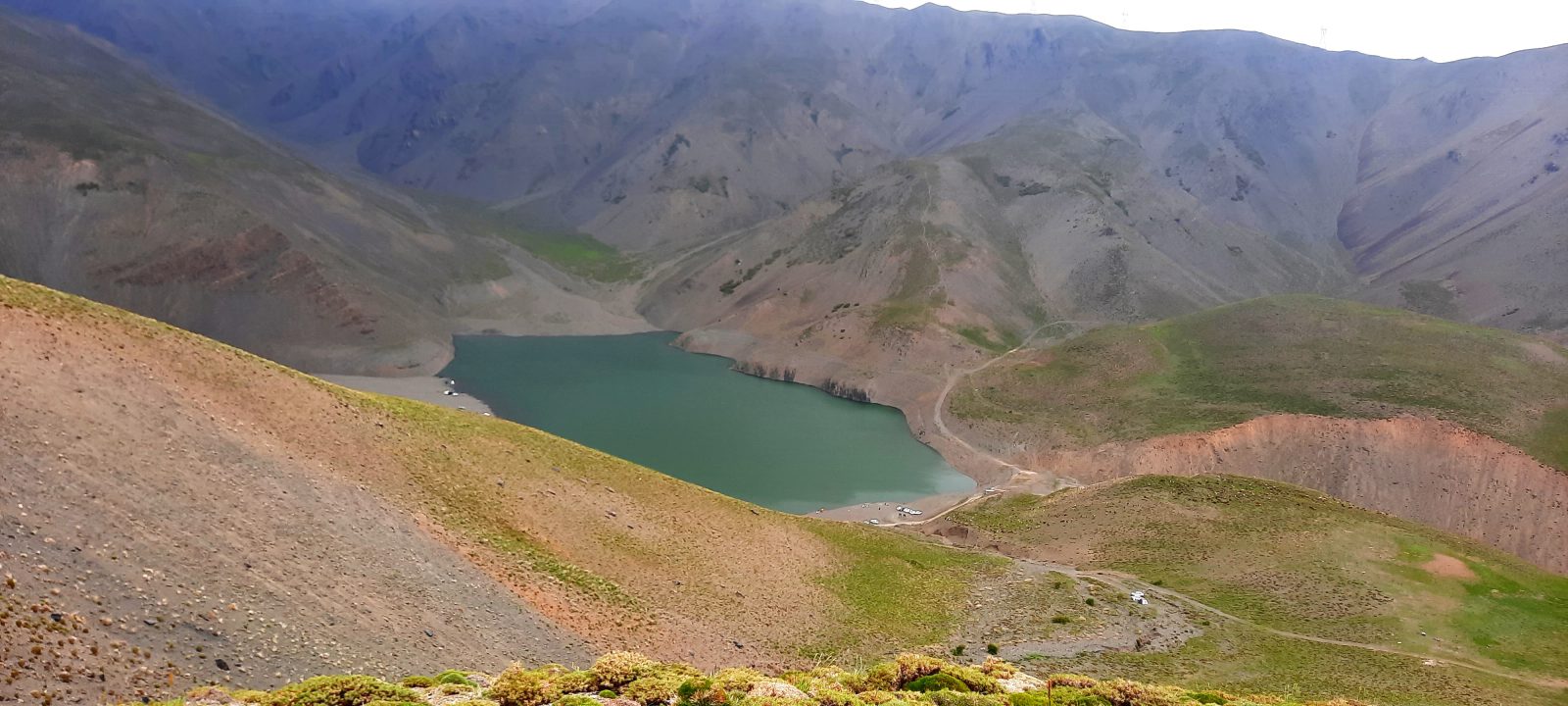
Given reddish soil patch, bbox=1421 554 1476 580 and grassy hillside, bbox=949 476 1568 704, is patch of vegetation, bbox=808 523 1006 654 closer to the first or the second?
grassy hillside, bbox=949 476 1568 704

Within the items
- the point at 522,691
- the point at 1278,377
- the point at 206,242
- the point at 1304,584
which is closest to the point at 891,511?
the point at 1304,584

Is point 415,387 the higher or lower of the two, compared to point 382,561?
lower

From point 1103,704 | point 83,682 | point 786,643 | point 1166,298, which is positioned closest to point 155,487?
point 83,682

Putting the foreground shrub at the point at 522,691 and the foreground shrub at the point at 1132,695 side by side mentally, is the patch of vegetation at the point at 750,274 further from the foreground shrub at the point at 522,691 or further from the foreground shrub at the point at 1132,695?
the foreground shrub at the point at 522,691

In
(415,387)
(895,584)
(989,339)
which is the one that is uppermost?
(989,339)

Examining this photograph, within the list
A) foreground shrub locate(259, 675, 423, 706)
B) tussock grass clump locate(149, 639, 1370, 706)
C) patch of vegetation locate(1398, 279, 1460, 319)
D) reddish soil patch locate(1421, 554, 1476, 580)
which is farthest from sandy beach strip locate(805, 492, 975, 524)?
patch of vegetation locate(1398, 279, 1460, 319)

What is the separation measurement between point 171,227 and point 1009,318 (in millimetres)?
106550

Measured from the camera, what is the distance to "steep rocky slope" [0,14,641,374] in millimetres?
106125

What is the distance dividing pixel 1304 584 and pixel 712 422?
183ft

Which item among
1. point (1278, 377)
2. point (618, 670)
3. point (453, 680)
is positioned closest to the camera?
point (618, 670)

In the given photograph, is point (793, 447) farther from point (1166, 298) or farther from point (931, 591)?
point (1166, 298)

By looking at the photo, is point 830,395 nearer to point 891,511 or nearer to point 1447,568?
point 891,511

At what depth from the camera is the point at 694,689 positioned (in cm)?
1728

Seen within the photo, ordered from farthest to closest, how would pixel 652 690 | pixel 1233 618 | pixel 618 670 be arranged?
1. pixel 1233 618
2. pixel 618 670
3. pixel 652 690
